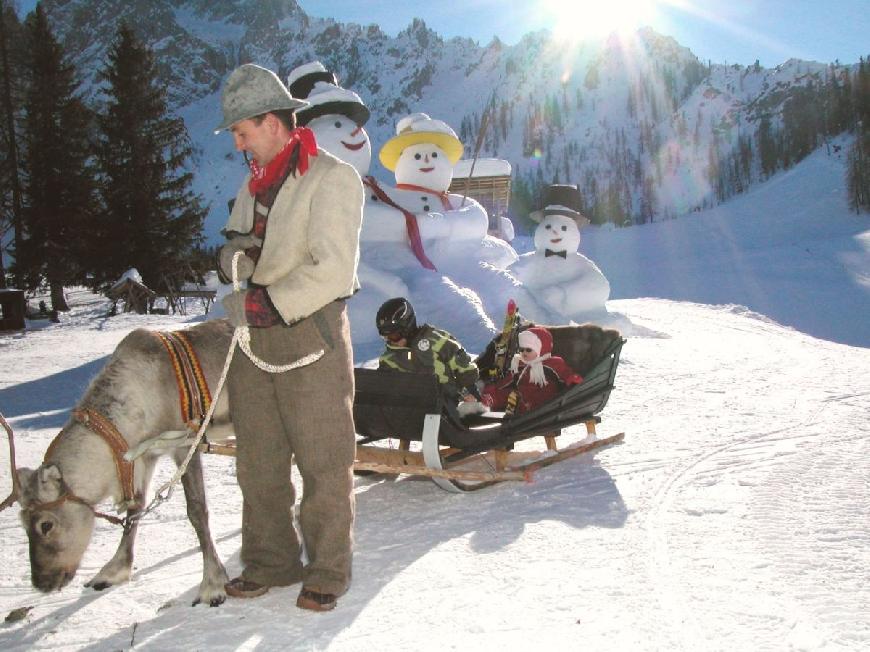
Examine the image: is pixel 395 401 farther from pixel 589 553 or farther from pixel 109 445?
pixel 109 445

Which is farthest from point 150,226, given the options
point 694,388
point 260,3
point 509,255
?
point 260,3

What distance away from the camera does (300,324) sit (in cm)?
313

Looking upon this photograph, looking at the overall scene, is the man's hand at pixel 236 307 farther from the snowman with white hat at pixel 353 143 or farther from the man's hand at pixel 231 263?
the snowman with white hat at pixel 353 143

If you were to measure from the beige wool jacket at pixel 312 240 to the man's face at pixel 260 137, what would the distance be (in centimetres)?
18

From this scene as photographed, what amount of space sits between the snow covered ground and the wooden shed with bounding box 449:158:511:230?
453 inches

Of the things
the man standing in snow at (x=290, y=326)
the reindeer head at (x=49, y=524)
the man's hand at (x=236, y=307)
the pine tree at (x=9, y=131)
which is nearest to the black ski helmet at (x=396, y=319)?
the man standing in snow at (x=290, y=326)

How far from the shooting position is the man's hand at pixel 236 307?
9.75ft

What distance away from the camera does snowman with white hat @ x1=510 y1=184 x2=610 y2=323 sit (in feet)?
43.5

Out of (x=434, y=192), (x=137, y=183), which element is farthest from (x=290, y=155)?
(x=137, y=183)

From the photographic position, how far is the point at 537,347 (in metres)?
5.77

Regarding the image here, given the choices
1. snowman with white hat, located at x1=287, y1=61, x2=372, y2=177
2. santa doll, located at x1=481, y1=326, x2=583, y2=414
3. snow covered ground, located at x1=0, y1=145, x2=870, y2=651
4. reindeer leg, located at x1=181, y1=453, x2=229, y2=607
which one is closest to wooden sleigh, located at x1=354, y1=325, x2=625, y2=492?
snow covered ground, located at x1=0, y1=145, x2=870, y2=651

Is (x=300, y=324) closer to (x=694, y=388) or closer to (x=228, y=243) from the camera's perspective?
(x=228, y=243)

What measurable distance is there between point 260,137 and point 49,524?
5.88 ft

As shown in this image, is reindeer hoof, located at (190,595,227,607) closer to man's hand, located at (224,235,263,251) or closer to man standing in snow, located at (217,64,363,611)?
man standing in snow, located at (217,64,363,611)
